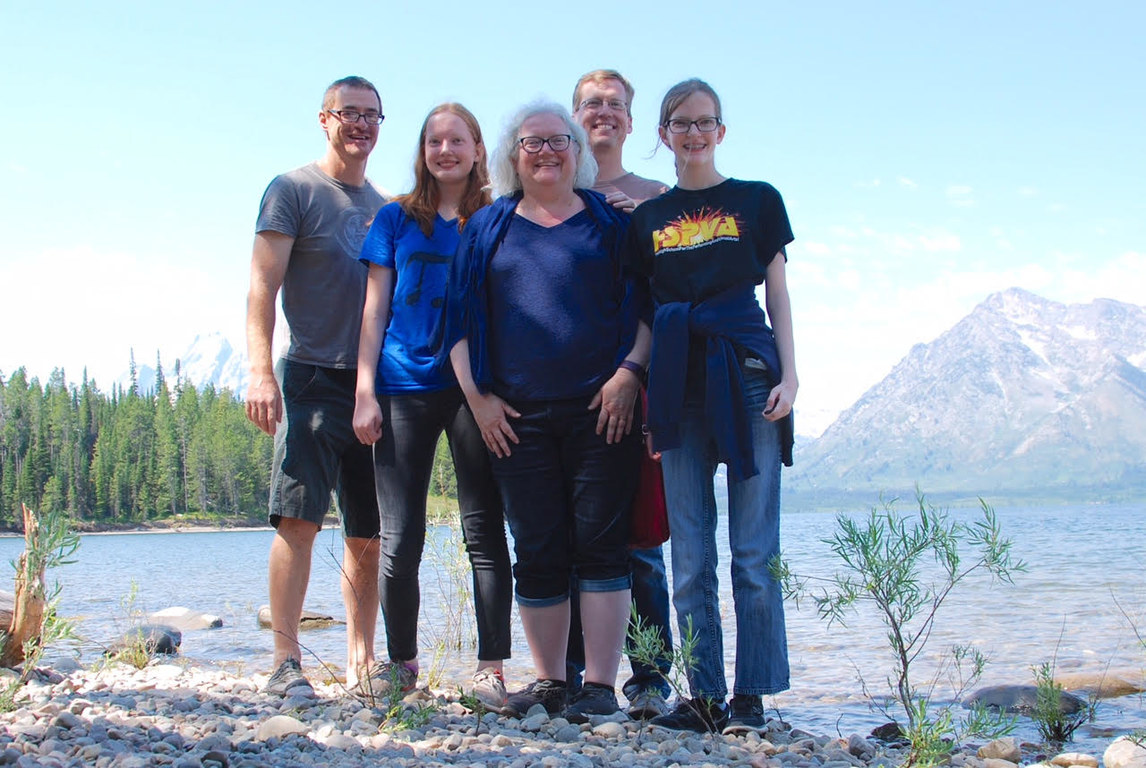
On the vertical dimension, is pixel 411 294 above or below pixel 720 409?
above

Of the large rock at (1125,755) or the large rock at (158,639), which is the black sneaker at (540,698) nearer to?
the large rock at (1125,755)

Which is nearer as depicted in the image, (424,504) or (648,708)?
(648,708)

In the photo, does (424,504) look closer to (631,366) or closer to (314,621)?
(631,366)

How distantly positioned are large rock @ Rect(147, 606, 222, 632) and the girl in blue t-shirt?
828 cm

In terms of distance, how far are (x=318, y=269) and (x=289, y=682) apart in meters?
1.93

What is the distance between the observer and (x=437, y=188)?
4.34m

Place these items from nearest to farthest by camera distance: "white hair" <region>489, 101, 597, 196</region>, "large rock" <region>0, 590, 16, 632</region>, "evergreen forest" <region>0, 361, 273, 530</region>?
"white hair" <region>489, 101, 597, 196</region> → "large rock" <region>0, 590, 16, 632</region> → "evergreen forest" <region>0, 361, 273, 530</region>

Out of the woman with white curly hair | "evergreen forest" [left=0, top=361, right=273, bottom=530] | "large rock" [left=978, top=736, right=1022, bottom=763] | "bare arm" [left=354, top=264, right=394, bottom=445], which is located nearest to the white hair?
the woman with white curly hair

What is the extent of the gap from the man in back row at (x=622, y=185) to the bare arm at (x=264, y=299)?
1.57 metres

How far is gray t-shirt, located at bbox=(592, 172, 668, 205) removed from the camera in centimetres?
479

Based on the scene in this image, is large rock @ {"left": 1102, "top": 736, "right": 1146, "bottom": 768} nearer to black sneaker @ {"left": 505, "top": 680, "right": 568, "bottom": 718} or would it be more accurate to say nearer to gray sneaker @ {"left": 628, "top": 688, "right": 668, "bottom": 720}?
gray sneaker @ {"left": 628, "top": 688, "right": 668, "bottom": 720}

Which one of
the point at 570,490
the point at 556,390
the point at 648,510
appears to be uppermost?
the point at 556,390

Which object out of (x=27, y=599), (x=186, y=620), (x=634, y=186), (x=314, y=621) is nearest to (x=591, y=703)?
(x=634, y=186)

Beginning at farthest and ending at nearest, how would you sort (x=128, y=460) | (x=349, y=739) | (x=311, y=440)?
(x=128, y=460) → (x=311, y=440) → (x=349, y=739)
